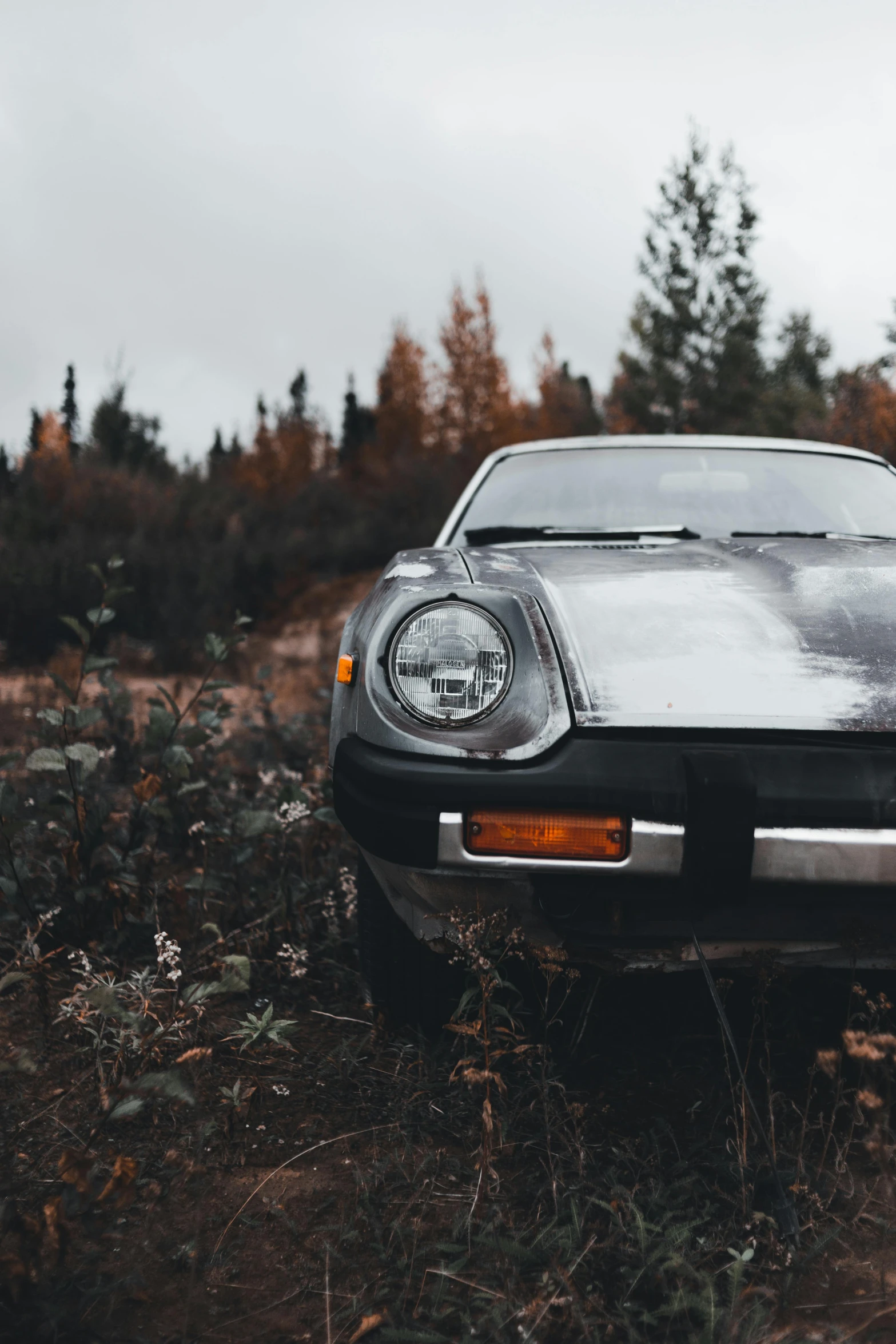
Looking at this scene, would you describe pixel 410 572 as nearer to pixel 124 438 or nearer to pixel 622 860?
pixel 622 860

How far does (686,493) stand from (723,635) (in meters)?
1.06

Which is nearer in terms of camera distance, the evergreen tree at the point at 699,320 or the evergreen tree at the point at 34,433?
the evergreen tree at the point at 34,433

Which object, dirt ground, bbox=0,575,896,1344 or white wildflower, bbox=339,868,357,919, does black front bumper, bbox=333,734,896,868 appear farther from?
white wildflower, bbox=339,868,357,919

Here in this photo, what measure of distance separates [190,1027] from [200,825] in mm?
604

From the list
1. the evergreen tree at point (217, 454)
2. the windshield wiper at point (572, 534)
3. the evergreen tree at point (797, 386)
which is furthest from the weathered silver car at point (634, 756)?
the evergreen tree at point (217, 454)

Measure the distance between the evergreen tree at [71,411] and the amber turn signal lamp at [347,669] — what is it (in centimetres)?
1412

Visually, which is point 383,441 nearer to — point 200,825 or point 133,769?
point 133,769

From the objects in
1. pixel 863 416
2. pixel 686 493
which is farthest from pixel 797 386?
pixel 686 493

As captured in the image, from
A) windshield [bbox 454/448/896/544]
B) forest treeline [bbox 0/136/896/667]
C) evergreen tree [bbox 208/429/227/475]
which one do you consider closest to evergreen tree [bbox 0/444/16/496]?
forest treeline [bbox 0/136/896/667]

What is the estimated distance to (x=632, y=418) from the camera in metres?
23.5

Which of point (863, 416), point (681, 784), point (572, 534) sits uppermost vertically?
point (863, 416)

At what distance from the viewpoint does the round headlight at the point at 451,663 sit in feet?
4.72

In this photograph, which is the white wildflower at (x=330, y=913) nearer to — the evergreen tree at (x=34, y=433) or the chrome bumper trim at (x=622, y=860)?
the chrome bumper trim at (x=622, y=860)

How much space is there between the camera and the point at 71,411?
59.9 ft
